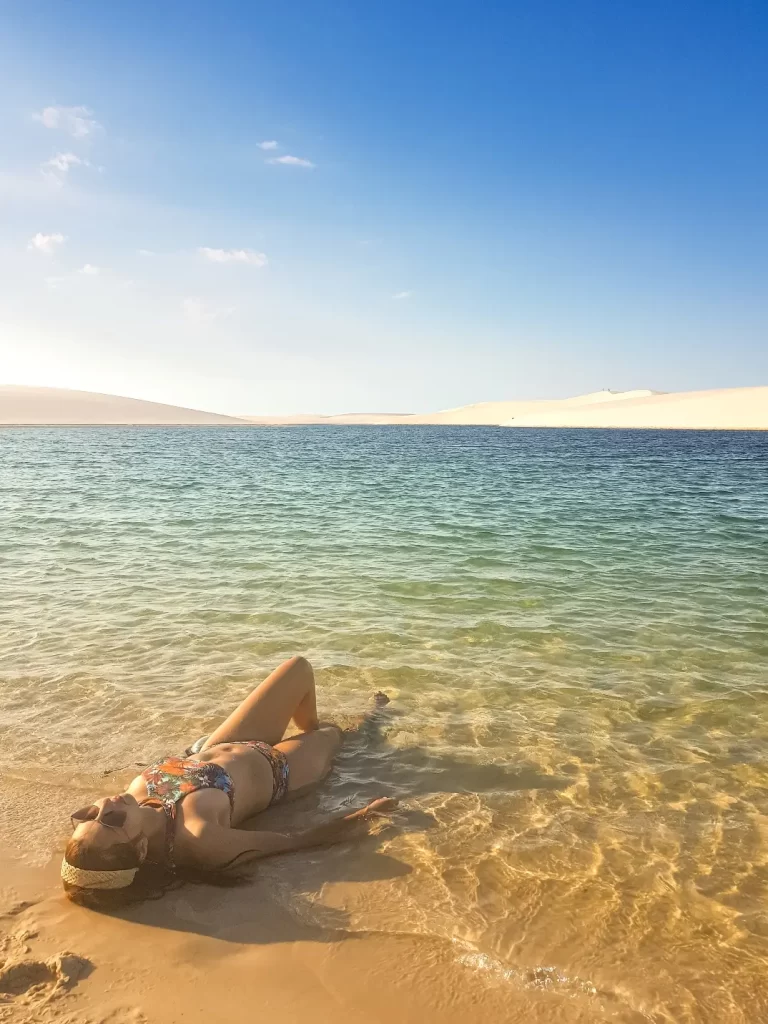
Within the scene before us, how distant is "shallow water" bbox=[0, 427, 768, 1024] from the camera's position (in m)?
3.59

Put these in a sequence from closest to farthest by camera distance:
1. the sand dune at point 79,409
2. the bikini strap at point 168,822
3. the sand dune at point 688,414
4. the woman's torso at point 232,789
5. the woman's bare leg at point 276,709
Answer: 1. the bikini strap at point 168,822
2. the woman's torso at point 232,789
3. the woman's bare leg at point 276,709
4. the sand dune at point 688,414
5. the sand dune at point 79,409

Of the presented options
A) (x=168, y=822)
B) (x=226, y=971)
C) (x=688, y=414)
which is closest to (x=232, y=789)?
(x=168, y=822)

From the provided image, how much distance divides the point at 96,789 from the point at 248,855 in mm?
1546

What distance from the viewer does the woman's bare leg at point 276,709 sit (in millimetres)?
4902

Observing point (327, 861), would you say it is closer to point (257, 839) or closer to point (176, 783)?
point (257, 839)

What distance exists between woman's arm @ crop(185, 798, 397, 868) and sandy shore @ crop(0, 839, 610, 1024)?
0.66 feet

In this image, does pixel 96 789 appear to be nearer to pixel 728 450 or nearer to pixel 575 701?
pixel 575 701

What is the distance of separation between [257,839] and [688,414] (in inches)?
4372

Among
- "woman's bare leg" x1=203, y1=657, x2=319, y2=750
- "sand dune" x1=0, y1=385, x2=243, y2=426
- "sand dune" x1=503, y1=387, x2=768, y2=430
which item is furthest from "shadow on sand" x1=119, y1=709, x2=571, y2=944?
"sand dune" x1=0, y1=385, x2=243, y2=426

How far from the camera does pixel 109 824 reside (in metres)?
3.56

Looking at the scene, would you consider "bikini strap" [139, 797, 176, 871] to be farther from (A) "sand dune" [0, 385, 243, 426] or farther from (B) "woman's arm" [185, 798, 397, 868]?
(A) "sand dune" [0, 385, 243, 426]

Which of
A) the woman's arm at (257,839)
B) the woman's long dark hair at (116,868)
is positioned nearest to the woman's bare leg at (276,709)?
the woman's arm at (257,839)

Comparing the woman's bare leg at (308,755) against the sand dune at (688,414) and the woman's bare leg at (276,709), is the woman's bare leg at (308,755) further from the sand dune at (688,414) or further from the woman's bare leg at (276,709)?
the sand dune at (688,414)

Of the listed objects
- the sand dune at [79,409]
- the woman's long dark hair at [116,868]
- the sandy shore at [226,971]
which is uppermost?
the sand dune at [79,409]
